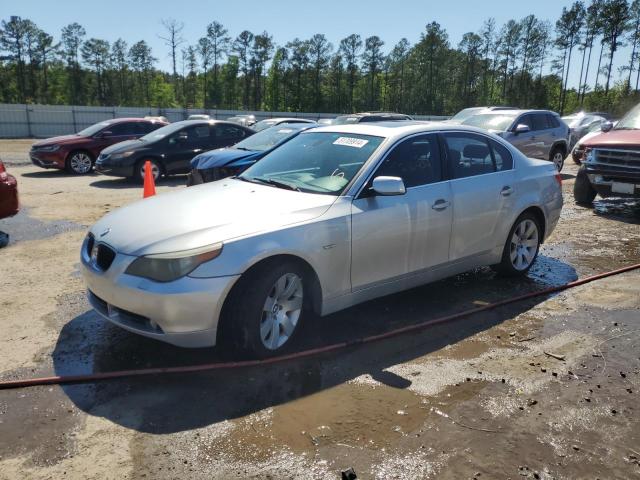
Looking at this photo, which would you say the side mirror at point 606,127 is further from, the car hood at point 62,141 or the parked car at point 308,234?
the car hood at point 62,141

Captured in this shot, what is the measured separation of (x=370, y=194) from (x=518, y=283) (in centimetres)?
253

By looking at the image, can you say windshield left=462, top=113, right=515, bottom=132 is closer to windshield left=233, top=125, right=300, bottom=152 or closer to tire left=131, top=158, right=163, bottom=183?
windshield left=233, top=125, right=300, bottom=152

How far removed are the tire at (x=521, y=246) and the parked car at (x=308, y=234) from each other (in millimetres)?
25

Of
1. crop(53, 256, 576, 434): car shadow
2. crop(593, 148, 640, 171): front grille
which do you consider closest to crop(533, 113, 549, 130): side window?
crop(593, 148, 640, 171): front grille

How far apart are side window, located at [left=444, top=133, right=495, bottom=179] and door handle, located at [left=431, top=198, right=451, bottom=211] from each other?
1.13 ft

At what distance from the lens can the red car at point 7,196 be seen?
6.88 metres

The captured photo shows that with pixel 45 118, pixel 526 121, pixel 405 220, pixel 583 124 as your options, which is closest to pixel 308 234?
pixel 405 220

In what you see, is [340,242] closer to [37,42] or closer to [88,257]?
[88,257]

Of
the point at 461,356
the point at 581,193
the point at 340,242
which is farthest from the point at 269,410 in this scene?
the point at 581,193

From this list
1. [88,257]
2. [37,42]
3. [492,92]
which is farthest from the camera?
[492,92]

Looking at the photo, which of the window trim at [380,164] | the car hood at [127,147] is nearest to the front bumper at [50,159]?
the car hood at [127,147]

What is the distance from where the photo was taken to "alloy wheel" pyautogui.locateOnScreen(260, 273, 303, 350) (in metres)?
3.87

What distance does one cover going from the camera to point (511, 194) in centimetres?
557

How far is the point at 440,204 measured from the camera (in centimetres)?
484
